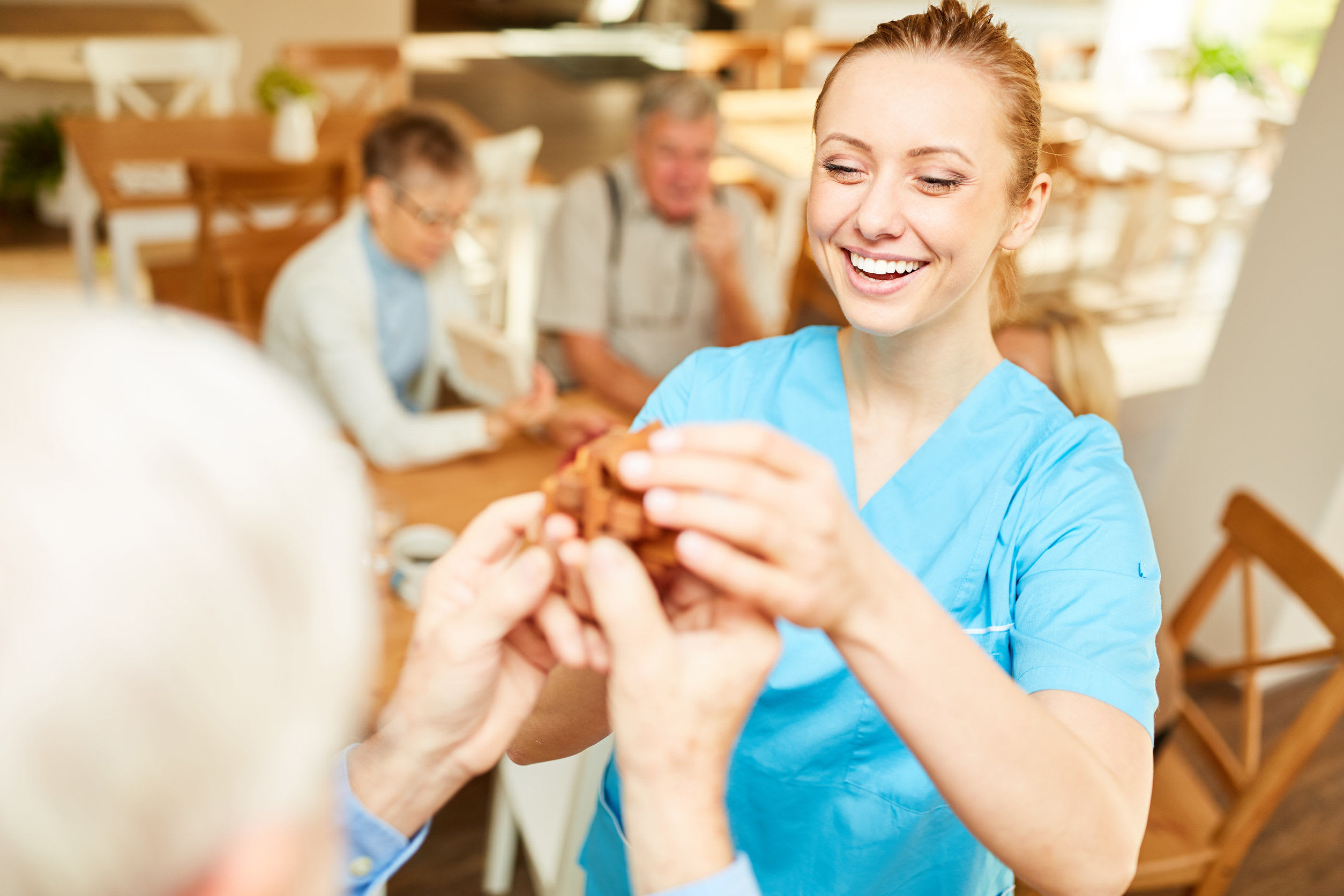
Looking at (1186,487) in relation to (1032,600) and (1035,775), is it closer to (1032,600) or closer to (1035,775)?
(1032,600)

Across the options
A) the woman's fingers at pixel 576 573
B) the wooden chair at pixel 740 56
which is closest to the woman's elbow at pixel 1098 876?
the woman's fingers at pixel 576 573

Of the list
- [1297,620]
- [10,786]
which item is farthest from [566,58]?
[10,786]

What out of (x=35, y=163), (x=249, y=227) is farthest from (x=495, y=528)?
(x=35, y=163)

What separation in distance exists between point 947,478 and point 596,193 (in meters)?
1.78

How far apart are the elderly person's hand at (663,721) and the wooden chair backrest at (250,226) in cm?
234

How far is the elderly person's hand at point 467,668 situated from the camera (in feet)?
2.33

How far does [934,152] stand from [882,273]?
0.12 meters

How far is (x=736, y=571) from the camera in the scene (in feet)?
2.01

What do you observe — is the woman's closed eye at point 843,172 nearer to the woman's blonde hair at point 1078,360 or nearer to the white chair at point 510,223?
the woman's blonde hair at point 1078,360

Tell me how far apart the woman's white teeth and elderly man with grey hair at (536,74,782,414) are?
1574 mm

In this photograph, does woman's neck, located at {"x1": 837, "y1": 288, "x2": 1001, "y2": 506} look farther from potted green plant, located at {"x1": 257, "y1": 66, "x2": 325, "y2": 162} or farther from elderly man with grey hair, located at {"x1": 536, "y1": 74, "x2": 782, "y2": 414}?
potted green plant, located at {"x1": 257, "y1": 66, "x2": 325, "y2": 162}

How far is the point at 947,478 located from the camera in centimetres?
104

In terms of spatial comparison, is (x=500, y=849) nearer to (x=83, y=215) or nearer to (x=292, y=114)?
(x=292, y=114)

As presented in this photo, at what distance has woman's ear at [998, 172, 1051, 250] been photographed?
1043mm
